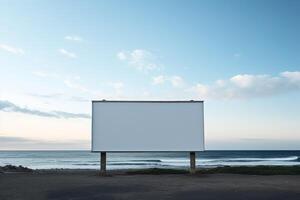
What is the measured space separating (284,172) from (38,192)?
588 inches

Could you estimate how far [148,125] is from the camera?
23.4 m

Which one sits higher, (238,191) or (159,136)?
(159,136)

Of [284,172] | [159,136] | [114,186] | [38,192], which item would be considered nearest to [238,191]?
[114,186]

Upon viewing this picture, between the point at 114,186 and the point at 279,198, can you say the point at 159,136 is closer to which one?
Answer: the point at 114,186

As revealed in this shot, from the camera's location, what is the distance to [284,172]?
80.7 ft

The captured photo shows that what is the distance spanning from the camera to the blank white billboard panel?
76.0 ft

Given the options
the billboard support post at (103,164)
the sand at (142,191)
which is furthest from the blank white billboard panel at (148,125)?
the sand at (142,191)

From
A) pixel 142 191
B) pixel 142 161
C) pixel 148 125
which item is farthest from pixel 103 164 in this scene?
pixel 142 161

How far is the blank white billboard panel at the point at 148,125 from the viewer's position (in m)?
23.2

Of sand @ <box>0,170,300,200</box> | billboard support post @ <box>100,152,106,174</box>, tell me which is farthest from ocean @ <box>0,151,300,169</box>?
sand @ <box>0,170,300,200</box>

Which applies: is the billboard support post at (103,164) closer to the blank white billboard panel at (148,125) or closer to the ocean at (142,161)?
the blank white billboard panel at (148,125)

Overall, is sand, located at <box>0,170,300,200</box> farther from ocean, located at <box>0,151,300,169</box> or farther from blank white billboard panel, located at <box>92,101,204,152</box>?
ocean, located at <box>0,151,300,169</box>

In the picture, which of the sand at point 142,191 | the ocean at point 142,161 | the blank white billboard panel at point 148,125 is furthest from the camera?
the ocean at point 142,161

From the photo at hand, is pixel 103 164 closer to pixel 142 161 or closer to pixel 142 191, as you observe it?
pixel 142 191
